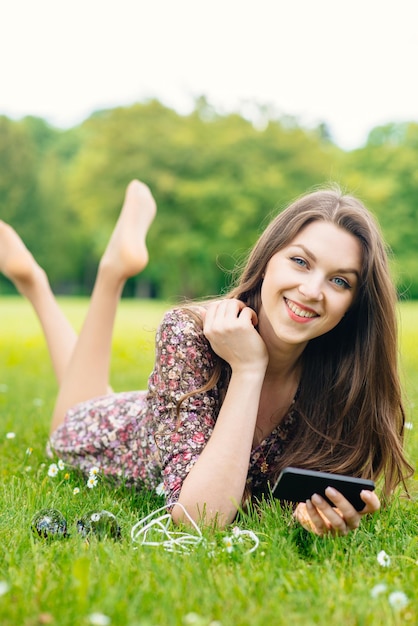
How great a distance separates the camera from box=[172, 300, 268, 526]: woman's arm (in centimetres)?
252

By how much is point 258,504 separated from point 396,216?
1057 inches

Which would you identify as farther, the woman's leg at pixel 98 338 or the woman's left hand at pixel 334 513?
the woman's leg at pixel 98 338

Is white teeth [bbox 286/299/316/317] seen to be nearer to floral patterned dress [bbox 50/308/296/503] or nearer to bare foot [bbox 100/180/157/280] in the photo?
floral patterned dress [bbox 50/308/296/503]

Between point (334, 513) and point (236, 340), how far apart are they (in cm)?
72

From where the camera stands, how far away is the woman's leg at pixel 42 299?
466cm

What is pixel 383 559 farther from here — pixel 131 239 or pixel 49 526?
pixel 131 239

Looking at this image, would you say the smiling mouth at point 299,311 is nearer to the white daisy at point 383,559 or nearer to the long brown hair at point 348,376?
the long brown hair at point 348,376

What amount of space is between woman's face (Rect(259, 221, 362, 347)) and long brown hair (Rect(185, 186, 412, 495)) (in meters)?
0.09

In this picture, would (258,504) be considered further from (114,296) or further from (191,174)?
(191,174)

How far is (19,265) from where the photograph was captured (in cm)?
489

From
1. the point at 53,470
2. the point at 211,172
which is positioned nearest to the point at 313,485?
the point at 53,470

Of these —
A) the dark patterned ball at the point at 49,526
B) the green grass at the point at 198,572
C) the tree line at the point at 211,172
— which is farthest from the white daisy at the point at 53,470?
the tree line at the point at 211,172

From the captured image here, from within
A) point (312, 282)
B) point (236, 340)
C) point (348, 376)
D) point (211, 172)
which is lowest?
point (348, 376)

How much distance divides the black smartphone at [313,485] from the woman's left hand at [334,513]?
0.02 m
